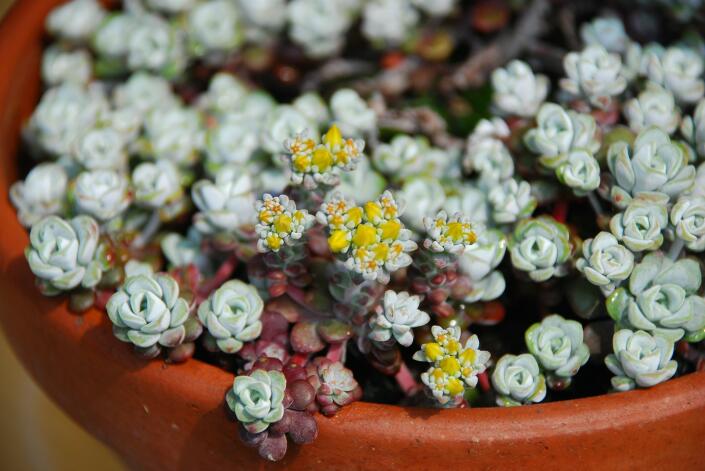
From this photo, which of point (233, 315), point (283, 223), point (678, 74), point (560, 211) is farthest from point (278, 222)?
point (678, 74)

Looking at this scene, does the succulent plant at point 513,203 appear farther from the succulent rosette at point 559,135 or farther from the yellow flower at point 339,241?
the yellow flower at point 339,241

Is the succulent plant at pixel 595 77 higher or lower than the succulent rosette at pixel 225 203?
higher

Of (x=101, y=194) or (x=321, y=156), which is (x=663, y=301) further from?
(x=101, y=194)

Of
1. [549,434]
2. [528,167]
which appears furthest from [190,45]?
[549,434]

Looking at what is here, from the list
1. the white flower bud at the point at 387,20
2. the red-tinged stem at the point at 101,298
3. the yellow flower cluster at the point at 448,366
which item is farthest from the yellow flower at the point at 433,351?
the white flower bud at the point at 387,20

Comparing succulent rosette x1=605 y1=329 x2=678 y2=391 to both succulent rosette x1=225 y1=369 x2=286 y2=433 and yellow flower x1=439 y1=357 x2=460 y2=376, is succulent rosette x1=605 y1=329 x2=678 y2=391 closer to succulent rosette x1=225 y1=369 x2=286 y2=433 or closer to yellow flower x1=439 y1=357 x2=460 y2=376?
yellow flower x1=439 y1=357 x2=460 y2=376

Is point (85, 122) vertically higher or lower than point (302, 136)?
lower

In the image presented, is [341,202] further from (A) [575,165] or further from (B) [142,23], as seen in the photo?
(B) [142,23]
